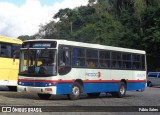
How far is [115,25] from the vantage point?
72.2 metres

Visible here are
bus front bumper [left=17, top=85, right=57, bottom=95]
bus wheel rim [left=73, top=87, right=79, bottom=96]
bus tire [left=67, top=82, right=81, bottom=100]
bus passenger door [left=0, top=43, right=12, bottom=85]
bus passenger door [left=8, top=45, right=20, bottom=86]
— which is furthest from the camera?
bus passenger door [left=8, top=45, right=20, bottom=86]

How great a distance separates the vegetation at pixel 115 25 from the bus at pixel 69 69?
98.7ft

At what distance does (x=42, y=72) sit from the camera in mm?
20031

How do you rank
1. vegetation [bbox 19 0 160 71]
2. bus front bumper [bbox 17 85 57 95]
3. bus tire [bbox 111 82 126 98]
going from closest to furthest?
bus front bumper [bbox 17 85 57 95]
bus tire [bbox 111 82 126 98]
vegetation [bbox 19 0 160 71]

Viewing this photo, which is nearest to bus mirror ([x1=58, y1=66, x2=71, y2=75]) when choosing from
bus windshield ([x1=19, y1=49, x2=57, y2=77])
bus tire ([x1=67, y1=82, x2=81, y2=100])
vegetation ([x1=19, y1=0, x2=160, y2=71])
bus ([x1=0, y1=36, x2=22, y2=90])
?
bus windshield ([x1=19, y1=49, x2=57, y2=77])

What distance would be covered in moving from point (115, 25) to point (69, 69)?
5218 centimetres

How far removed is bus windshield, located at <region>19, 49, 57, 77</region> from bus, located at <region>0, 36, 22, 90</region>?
13.4 ft

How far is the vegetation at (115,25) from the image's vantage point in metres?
56.6

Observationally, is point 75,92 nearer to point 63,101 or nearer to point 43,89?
point 63,101

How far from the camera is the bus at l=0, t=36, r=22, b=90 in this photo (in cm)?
2491

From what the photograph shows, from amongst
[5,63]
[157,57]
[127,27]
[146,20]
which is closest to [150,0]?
[127,27]

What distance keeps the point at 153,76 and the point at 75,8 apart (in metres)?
53.6

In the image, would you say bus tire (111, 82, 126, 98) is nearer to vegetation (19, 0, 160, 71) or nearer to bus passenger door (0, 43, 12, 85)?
bus passenger door (0, 43, 12, 85)
